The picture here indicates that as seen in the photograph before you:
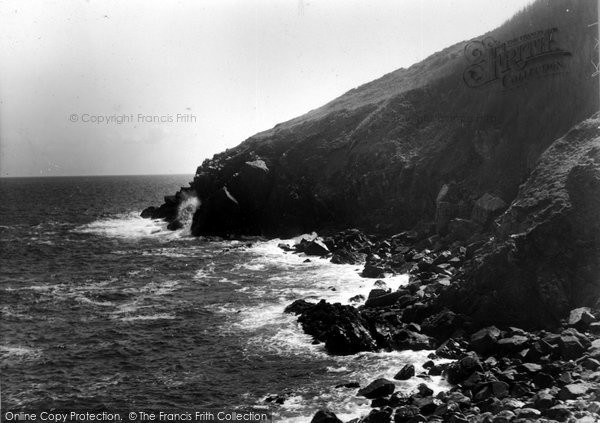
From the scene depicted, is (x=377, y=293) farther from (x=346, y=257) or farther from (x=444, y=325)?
(x=346, y=257)

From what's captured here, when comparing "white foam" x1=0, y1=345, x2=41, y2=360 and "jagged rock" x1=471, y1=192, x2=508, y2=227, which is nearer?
"white foam" x1=0, y1=345, x2=41, y2=360

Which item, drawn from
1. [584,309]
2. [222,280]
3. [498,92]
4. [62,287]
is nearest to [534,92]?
[498,92]

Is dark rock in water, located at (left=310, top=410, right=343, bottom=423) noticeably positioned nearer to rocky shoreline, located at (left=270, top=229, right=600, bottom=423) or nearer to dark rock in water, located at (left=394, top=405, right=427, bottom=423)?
rocky shoreline, located at (left=270, top=229, right=600, bottom=423)

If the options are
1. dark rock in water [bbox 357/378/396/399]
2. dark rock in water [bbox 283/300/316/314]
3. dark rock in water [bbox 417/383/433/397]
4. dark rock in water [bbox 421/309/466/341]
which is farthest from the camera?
dark rock in water [bbox 283/300/316/314]

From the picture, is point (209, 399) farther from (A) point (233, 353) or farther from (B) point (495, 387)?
(B) point (495, 387)

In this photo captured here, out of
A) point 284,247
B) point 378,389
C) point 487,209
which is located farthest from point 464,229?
point 378,389

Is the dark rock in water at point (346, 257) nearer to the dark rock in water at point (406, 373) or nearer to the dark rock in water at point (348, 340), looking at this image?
the dark rock in water at point (348, 340)

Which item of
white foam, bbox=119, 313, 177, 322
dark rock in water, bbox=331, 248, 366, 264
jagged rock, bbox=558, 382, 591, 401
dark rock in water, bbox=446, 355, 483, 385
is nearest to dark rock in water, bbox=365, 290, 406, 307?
dark rock in water, bbox=446, 355, 483, 385
